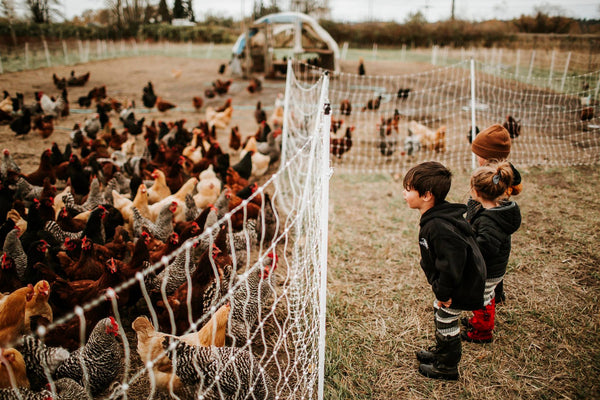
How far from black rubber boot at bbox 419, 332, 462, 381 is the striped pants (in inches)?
1.4

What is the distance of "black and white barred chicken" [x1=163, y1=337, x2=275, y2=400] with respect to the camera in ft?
6.68

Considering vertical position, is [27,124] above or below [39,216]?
above

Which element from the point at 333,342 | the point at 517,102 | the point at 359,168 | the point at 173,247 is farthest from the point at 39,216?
the point at 517,102

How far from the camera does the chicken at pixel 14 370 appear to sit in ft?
6.69

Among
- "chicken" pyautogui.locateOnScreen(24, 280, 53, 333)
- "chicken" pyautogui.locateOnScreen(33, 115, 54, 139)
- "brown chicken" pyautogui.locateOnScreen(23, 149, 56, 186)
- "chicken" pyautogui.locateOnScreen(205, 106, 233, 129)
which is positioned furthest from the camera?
"chicken" pyautogui.locateOnScreen(205, 106, 233, 129)

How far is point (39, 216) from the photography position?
11.5ft

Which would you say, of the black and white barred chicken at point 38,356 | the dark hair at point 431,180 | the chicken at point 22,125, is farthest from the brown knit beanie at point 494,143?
the chicken at point 22,125

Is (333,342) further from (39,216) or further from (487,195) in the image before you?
(39,216)

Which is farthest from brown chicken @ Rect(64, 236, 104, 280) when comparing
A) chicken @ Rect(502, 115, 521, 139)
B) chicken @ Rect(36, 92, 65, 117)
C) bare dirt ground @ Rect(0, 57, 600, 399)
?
chicken @ Rect(36, 92, 65, 117)

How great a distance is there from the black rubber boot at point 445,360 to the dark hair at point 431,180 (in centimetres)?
99

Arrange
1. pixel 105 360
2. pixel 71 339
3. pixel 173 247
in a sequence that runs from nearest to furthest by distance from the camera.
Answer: pixel 105 360
pixel 71 339
pixel 173 247

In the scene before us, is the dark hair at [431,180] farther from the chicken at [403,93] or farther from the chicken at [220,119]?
the chicken at [403,93]

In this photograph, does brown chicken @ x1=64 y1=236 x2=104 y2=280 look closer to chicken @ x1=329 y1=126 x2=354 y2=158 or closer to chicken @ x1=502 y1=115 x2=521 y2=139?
chicken @ x1=329 y1=126 x2=354 y2=158

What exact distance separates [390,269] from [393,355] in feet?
3.67
